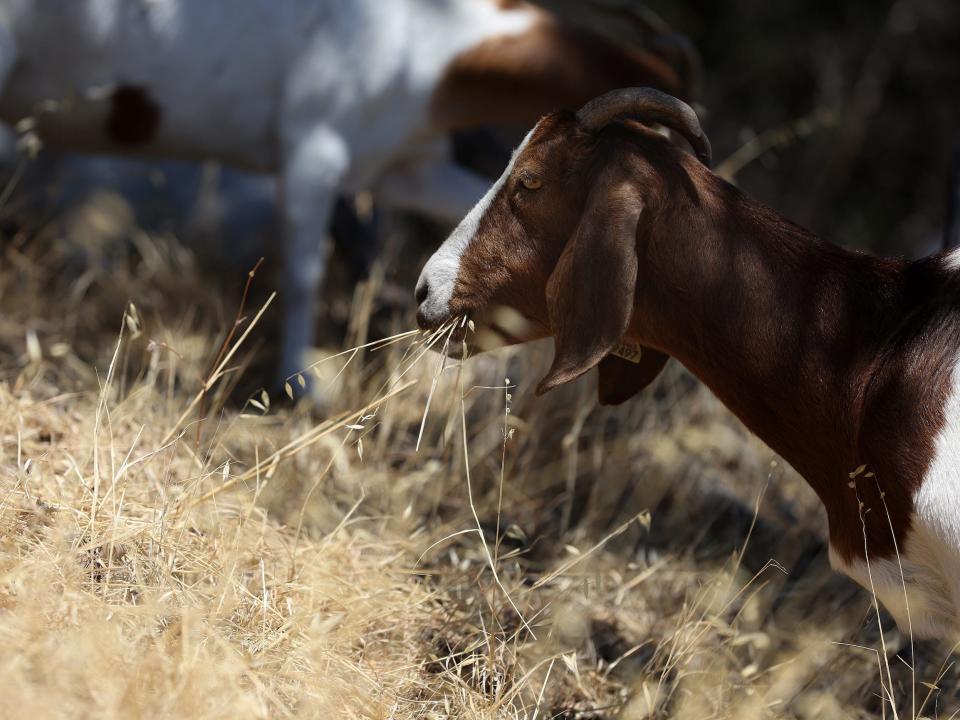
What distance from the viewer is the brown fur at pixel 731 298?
8.02 ft

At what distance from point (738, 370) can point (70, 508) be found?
1.45m

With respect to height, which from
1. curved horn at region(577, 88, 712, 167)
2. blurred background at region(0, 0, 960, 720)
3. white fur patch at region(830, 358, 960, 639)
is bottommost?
blurred background at region(0, 0, 960, 720)

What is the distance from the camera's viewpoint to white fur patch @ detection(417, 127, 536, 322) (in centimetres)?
269

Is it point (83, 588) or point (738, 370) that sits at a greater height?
point (738, 370)

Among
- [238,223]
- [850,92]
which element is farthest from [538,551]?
[850,92]

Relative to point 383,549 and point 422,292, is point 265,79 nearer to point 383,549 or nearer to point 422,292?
point 422,292

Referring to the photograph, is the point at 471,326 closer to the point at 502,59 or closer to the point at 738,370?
the point at 738,370

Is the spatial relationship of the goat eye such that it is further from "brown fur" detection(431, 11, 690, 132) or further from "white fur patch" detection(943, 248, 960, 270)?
"brown fur" detection(431, 11, 690, 132)

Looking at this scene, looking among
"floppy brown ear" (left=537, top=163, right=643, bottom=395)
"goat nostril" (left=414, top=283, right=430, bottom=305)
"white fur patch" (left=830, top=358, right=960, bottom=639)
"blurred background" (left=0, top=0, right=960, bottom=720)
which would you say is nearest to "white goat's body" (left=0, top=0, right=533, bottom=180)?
"blurred background" (left=0, top=0, right=960, bottom=720)

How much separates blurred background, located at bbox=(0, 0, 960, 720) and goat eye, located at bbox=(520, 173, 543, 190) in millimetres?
A: 433

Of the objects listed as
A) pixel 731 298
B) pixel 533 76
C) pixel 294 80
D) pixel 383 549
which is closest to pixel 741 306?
pixel 731 298

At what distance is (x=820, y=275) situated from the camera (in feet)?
8.55

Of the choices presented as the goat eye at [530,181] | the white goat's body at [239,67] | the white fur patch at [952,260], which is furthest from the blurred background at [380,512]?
the white fur patch at [952,260]

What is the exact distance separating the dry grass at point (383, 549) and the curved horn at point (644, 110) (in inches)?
27.4
